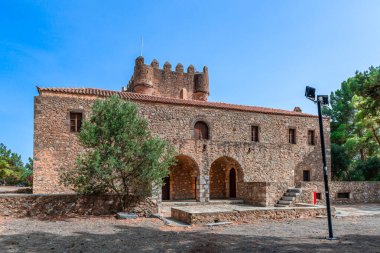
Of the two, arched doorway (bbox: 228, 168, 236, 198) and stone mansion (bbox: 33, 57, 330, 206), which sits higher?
stone mansion (bbox: 33, 57, 330, 206)

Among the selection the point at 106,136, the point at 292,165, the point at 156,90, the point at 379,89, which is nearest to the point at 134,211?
the point at 106,136

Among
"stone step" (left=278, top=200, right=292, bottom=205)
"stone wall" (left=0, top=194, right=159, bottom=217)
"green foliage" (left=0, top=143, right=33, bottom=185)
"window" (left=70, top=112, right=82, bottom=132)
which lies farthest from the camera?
"green foliage" (left=0, top=143, right=33, bottom=185)

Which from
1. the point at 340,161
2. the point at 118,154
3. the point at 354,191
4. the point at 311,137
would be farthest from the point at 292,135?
the point at 118,154

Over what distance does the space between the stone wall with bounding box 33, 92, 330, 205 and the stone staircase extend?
43cm

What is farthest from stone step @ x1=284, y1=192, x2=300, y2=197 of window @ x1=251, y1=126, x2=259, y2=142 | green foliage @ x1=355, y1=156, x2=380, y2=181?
green foliage @ x1=355, y1=156, x2=380, y2=181

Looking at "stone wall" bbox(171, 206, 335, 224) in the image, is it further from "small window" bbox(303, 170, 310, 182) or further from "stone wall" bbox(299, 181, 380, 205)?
"small window" bbox(303, 170, 310, 182)

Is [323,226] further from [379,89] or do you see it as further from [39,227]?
[39,227]

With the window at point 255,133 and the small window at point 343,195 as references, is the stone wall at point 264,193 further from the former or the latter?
the window at point 255,133

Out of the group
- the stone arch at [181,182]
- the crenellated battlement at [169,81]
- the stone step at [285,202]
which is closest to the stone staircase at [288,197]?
the stone step at [285,202]

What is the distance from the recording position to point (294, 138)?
23.3 meters

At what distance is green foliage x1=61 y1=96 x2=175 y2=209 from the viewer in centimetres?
1165

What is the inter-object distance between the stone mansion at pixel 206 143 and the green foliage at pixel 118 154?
392 cm

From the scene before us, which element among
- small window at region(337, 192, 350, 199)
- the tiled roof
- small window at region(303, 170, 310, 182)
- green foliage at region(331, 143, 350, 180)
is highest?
the tiled roof

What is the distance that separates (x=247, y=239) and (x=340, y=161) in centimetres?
2176
